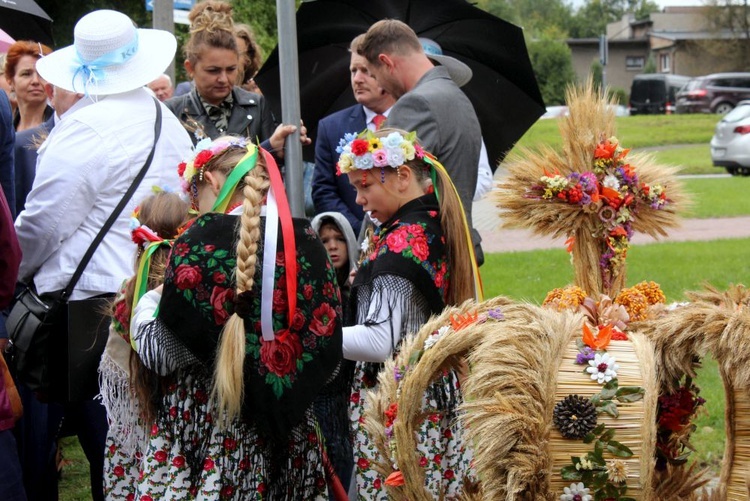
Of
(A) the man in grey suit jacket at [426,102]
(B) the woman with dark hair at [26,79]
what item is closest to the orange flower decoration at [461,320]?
(A) the man in grey suit jacket at [426,102]

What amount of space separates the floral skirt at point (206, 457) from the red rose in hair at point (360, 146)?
91cm

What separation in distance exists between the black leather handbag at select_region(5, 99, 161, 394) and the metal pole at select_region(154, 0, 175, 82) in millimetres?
3640

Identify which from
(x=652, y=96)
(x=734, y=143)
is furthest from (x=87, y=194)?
(x=652, y=96)

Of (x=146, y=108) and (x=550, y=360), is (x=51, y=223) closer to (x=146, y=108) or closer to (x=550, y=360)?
(x=146, y=108)

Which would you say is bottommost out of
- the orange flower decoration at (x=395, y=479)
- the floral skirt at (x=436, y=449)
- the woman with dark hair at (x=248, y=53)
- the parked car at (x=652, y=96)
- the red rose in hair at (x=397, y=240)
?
the parked car at (x=652, y=96)

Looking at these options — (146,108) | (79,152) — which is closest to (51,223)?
(79,152)

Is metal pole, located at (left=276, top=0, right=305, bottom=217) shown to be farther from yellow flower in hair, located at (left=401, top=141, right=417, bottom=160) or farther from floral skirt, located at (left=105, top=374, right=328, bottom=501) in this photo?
floral skirt, located at (left=105, top=374, right=328, bottom=501)

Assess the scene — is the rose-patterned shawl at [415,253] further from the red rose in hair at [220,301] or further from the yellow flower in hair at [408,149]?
the red rose in hair at [220,301]

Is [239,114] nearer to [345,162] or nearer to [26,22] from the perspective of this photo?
[345,162]

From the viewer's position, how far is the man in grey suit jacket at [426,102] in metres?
4.05

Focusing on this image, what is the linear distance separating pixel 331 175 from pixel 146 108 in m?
1.42

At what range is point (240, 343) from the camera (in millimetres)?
2846

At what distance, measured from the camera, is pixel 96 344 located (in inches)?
143

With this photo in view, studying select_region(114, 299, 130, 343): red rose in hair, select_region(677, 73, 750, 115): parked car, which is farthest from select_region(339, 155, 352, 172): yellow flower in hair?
Result: select_region(677, 73, 750, 115): parked car
